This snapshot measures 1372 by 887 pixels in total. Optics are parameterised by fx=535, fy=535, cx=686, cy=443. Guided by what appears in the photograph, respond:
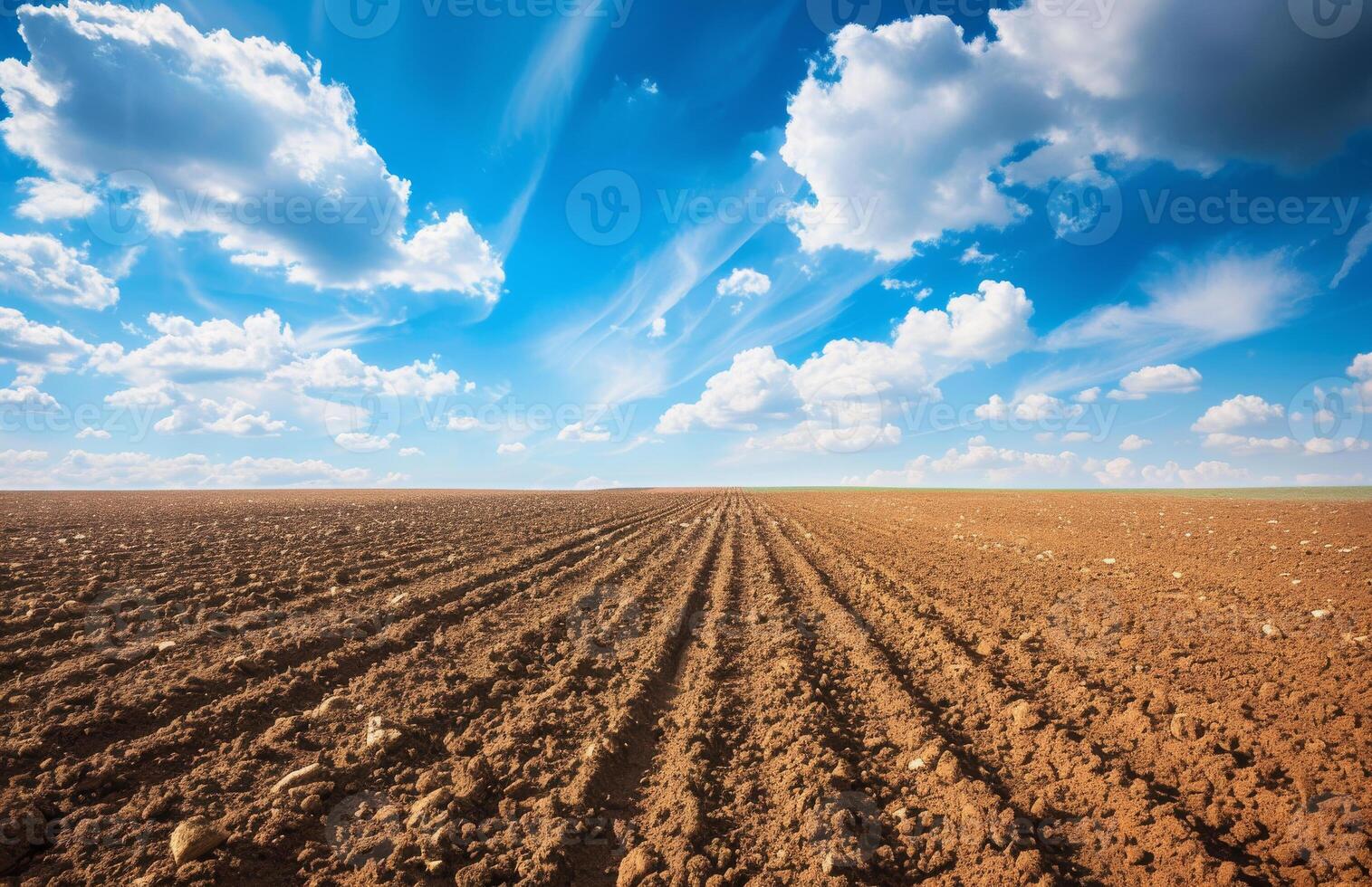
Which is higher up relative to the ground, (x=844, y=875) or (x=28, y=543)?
(x=28, y=543)

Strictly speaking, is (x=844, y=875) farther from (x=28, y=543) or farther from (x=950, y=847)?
(x=28, y=543)

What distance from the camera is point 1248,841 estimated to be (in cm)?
327

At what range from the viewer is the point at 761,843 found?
335 centimetres

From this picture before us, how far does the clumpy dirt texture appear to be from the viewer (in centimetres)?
321

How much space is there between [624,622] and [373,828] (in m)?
4.54

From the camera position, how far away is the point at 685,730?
15.6 feet

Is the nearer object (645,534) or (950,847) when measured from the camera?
(950,847)

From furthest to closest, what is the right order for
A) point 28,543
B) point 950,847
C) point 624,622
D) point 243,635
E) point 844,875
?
point 28,543, point 624,622, point 243,635, point 950,847, point 844,875

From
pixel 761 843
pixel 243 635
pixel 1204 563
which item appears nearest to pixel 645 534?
pixel 243 635

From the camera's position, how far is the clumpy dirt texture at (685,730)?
10.5ft

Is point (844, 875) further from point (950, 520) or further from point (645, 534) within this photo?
point (950, 520)

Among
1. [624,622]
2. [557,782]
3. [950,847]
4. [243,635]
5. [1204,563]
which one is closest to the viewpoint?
[950,847]

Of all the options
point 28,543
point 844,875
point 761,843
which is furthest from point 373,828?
point 28,543

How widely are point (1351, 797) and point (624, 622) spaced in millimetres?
6807
